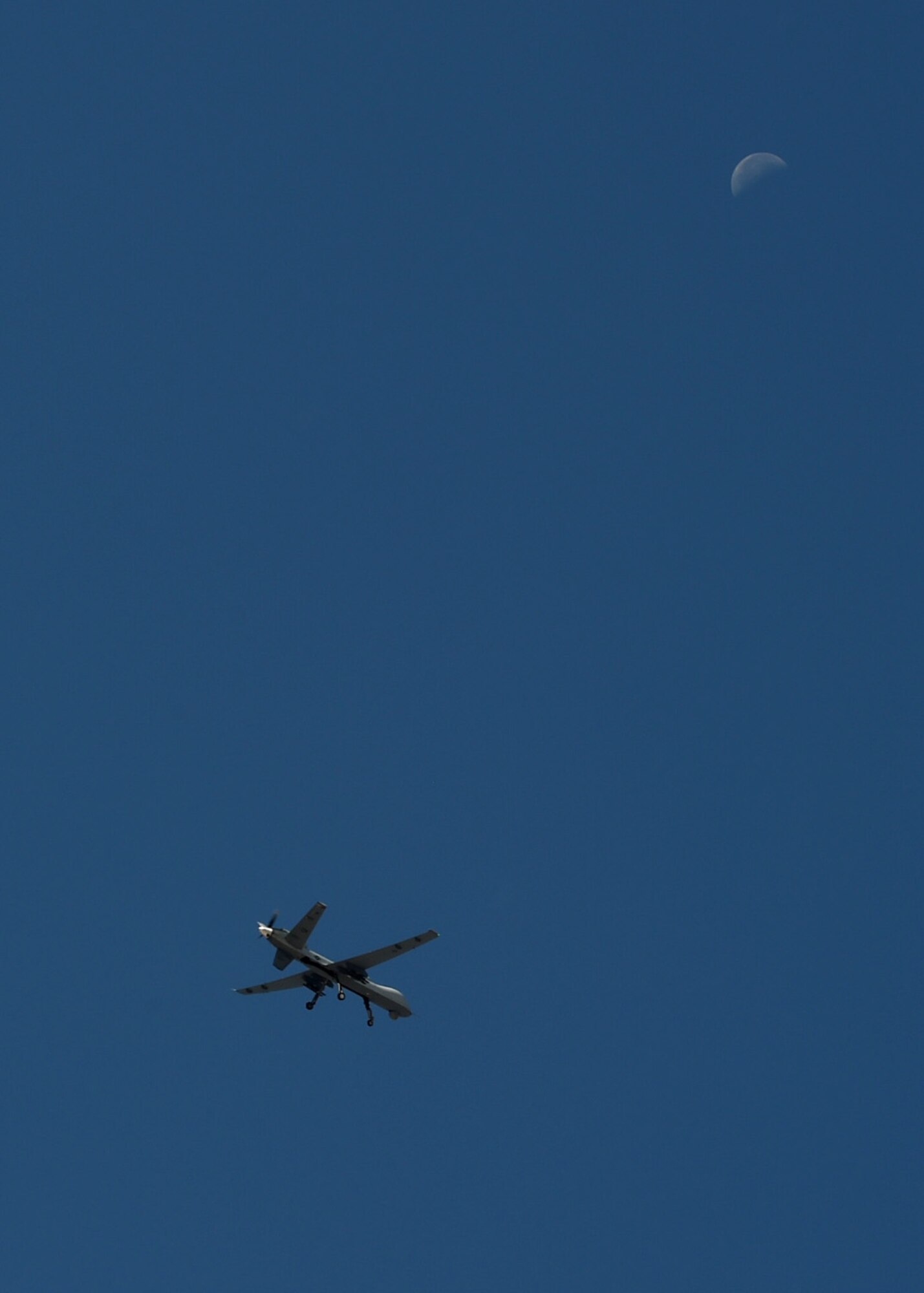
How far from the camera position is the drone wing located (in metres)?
142

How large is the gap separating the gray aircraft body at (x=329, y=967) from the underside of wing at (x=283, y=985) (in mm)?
46

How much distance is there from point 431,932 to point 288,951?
9792 millimetres

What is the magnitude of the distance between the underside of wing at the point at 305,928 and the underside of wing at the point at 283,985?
6758mm

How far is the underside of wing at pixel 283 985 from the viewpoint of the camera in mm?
148125

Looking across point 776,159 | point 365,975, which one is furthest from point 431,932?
point 776,159

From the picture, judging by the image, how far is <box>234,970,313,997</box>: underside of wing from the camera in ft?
486

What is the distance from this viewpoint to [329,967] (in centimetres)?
14462

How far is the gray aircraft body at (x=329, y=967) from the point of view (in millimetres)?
140375

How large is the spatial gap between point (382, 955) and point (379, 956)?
0.35m

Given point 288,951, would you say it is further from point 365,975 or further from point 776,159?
point 776,159

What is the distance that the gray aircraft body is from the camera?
14038 centimetres

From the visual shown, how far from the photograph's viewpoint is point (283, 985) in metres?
152

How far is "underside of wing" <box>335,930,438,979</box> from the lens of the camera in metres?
142

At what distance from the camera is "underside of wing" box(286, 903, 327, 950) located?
138 m
